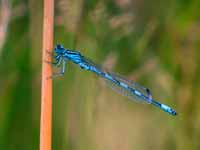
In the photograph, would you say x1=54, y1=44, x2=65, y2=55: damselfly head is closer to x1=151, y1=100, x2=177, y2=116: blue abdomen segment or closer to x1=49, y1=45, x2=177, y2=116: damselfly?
x1=49, y1=45, x2=177, y2=116: damselfly

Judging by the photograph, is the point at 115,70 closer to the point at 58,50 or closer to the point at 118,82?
the point at 118,82

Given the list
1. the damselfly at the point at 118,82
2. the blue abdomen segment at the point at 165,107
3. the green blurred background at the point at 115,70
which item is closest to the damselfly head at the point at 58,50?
the damselfly at the point at 118,82

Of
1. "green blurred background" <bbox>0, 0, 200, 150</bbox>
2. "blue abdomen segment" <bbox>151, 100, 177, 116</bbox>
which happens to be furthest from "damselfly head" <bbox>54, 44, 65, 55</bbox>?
"blue abdomen segment" <bbox>151, 100, 177, 116</bbox>

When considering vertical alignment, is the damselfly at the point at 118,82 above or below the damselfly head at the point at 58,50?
below

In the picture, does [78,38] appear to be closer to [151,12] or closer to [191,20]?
[151,12]

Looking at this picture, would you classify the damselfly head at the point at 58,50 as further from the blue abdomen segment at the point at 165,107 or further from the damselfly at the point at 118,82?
the blue abdomen segment at the point at 165,107

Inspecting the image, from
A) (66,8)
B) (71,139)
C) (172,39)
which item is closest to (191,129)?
(172,39)

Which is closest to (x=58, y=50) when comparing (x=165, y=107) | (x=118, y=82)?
(x=118, y=82)

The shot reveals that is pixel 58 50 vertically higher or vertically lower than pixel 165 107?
higher
